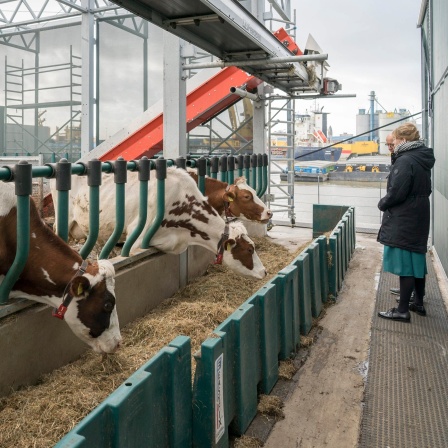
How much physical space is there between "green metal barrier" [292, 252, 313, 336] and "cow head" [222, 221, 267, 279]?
0.75 meters

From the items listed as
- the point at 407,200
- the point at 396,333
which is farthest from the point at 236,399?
the point at 407,200

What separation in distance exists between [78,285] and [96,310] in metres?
0.19

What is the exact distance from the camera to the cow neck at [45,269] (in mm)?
2527

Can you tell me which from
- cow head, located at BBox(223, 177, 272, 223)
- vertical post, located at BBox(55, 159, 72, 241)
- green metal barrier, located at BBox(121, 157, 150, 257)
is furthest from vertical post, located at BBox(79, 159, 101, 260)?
cow head, located at BBox(223, 177, 272, 223)

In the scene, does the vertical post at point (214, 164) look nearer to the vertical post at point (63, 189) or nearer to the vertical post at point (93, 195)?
the vertical post at point (93, 195)

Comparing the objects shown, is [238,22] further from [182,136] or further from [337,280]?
[337,280]

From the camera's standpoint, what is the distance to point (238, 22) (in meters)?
3.74

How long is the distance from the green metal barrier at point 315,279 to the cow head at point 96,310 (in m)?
1.70

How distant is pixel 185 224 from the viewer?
4195 mm

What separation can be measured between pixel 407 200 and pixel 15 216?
282 centimetres

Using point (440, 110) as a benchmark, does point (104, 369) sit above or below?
below

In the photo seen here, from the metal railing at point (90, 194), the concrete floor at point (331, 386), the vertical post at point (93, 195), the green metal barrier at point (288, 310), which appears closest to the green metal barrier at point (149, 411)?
the concrete floor at point (331, 386)

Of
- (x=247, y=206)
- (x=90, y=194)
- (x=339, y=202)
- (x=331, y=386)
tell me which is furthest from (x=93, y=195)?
(x=339, y=202)

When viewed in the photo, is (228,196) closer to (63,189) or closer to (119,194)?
(119,194)
